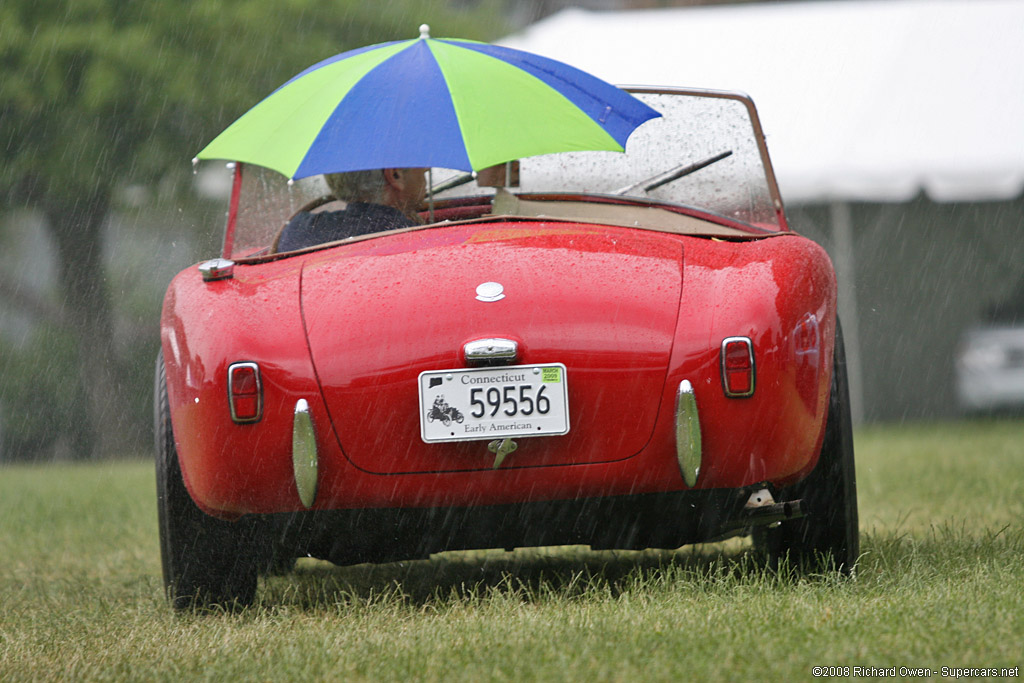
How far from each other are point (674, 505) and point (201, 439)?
1219 mm

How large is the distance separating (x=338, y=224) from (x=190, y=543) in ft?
3.45

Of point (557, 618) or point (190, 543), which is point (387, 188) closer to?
point (190, 543)

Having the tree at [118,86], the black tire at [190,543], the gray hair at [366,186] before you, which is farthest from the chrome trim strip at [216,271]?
the tree at [118,86]

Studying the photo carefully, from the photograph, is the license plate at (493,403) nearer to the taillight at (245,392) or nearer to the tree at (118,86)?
the taillight at (245,392)

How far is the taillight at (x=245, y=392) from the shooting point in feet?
10.3

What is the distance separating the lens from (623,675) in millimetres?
2406

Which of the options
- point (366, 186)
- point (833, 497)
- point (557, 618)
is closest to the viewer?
point (557, 618)

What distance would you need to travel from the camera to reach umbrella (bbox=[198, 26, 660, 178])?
3611 mm

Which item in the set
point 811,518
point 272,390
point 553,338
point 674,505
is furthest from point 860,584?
point 272,390

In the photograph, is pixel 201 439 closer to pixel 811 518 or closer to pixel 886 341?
pixel 811 518

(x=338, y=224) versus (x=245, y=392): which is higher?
(x=338, y=224)

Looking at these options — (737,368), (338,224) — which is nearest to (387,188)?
(338,224)

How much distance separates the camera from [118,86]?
13812mm

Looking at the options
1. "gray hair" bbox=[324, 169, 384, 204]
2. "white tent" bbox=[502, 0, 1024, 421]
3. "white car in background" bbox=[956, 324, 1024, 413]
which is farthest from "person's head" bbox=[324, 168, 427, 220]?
"white car in background" bbox=[956, 324, 1024, 413]
